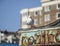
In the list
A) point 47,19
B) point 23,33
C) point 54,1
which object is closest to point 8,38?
point 47,19

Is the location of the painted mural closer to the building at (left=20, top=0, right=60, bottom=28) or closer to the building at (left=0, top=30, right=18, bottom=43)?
the building at (left=0, top=30, right=18, bottom=43)

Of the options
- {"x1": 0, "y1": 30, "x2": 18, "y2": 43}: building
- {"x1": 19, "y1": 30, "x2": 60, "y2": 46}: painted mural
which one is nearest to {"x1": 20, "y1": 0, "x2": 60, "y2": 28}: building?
{"x1": 0, "y1": 30, "x2": 18, "y2": 43}: building

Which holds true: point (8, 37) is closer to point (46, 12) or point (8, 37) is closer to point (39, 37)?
point (46, 12)

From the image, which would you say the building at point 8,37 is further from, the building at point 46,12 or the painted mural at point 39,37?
the painted mural at point 39,37

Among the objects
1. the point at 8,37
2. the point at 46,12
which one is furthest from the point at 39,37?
the point at 46,12

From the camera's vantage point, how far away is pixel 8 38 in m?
63.0

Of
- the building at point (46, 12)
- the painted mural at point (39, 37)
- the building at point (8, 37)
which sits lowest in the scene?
the building at point (8, 37)

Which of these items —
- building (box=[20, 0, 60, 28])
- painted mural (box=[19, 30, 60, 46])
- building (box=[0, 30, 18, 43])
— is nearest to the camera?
painted mural (box=[19, 30, 60, 46])

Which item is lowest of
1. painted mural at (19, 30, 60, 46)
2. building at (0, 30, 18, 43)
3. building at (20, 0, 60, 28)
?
building at (0, 30, 18, 43)

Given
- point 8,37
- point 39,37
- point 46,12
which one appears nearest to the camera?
point 39,37

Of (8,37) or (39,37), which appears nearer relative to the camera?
(39,37)

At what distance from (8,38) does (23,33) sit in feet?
109

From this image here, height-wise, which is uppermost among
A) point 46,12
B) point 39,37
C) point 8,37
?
point 46,12

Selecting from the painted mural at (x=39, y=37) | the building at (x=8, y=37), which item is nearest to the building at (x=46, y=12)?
the building at (x=8, y=37)
